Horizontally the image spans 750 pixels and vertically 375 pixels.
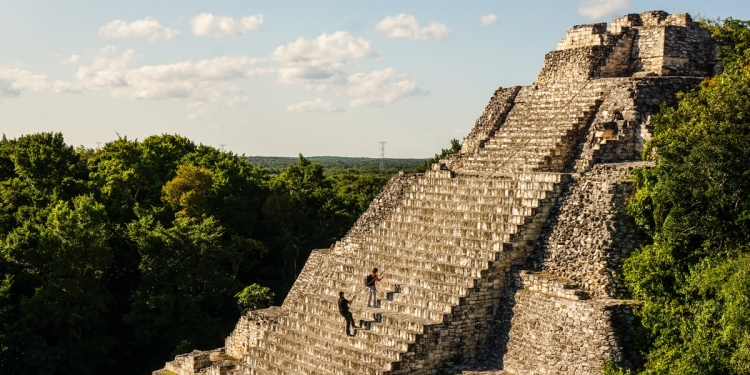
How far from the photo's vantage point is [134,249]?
25.6 metres

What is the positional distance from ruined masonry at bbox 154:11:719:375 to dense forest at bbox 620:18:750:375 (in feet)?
Result: 1.62

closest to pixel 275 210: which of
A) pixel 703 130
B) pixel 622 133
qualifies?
pixel 622 133

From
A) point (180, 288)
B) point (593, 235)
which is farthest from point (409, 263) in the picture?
point (180, 288)

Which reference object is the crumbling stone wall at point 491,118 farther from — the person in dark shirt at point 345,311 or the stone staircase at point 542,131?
the person in dark shirt at point 345,311

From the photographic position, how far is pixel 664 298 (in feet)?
41.8

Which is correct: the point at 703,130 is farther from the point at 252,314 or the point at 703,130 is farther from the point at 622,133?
the point at 252,314

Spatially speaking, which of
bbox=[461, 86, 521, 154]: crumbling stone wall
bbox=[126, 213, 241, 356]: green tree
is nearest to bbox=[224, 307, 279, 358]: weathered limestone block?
bbox=[126, 213, 241, 356]: green tree

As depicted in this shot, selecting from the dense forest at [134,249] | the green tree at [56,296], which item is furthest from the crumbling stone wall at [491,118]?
the green tree at [56,296]

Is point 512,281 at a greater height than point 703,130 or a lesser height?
lesser

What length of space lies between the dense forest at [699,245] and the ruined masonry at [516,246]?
49 cm

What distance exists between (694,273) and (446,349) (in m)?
4.15

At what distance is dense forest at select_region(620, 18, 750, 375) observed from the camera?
37.5ft

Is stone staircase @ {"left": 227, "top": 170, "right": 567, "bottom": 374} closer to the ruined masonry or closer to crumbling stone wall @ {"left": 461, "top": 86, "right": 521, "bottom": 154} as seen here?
the ruined masonry

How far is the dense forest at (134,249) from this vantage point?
22.2 m
